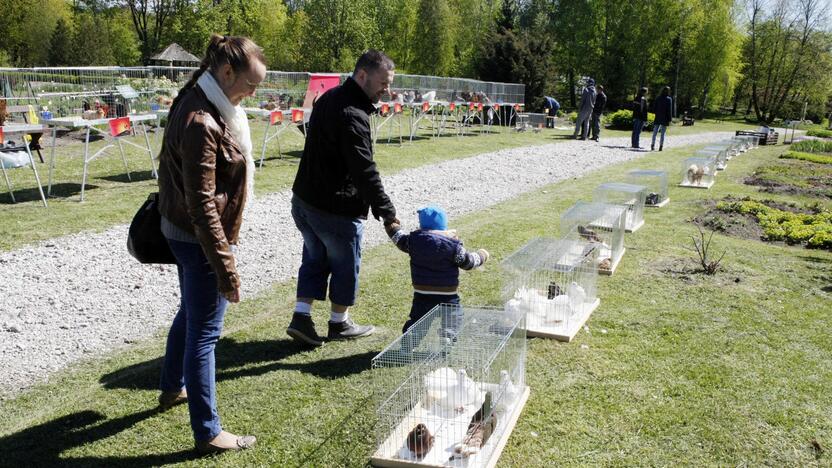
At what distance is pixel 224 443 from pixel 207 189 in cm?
149

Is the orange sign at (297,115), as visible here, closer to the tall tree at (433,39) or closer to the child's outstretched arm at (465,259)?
the child's outstretched arm at (465,259)

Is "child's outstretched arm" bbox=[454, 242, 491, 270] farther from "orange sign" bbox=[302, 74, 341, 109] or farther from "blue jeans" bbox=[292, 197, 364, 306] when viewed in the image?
"orange sign" bbox=[302, 74, 341, 109]

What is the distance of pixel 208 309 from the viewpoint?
3396mm

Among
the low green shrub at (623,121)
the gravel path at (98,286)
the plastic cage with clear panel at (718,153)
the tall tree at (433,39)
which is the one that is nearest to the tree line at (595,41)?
the tall tree at (433,39)

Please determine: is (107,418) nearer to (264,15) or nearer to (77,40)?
(77,40)

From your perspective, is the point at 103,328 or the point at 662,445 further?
the point at 103,328

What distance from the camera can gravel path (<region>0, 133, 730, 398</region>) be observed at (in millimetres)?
5160

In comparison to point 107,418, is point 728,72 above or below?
above

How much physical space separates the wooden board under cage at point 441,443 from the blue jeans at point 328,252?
1.37 metres

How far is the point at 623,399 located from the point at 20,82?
52.5 ft

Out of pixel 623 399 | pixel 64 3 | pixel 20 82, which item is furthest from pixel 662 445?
pixel 64 3

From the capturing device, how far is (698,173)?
47.1ft

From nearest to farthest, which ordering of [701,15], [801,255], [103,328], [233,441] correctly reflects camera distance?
[233,441]
[103,328]
[801,255]
[701,15]

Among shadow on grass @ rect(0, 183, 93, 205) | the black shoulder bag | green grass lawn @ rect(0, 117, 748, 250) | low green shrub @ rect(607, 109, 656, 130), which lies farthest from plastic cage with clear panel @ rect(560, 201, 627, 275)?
low green shrub @ rect(607, 109, 656, 130)
